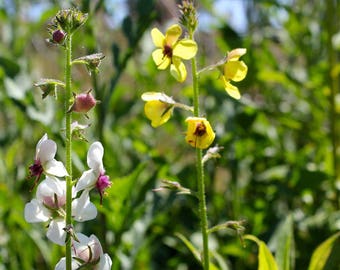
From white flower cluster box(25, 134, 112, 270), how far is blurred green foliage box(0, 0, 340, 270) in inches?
23.2

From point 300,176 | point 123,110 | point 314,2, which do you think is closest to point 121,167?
point 123,110

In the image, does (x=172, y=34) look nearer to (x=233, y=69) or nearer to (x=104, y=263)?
(x=233, y=69)

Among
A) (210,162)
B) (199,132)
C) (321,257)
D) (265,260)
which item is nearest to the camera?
(199,132)

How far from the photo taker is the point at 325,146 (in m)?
2.58

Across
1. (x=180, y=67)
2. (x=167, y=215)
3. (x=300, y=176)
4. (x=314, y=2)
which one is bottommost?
(x=167, y=215)

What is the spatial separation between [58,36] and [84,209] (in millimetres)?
292

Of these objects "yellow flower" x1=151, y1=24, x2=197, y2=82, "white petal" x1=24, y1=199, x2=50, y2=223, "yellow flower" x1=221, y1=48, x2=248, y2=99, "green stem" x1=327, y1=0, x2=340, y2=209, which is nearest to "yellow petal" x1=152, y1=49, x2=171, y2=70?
"yellow flower" x1=151, y1=24, x2=197, y2=82

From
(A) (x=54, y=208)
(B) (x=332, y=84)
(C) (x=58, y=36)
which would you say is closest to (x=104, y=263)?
(A) (x=54, y=208)

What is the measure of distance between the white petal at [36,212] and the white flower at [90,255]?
0.07 m

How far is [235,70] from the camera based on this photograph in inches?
47.6

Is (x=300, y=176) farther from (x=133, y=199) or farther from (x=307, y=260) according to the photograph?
(x=133, y=199)

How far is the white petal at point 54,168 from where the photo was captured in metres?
1.00

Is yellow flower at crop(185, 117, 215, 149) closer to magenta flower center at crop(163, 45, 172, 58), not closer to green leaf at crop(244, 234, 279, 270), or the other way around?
magenta flower center at crop(163, 45, 172, 58)

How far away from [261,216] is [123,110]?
0.86 metres
